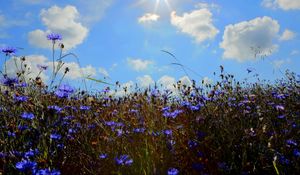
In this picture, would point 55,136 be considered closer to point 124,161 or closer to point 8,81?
point 124,161

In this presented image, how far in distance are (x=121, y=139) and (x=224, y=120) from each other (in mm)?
852

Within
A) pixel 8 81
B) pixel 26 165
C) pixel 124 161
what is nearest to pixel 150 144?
pixel 124 161

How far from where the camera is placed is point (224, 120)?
133 inches

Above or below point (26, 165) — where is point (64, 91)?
above

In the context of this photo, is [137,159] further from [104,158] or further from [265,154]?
[265,154]

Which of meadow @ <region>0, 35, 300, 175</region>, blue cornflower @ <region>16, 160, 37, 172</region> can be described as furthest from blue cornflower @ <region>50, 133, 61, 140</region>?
blue cornflower @ <region>16, 160, 37, 172</region>

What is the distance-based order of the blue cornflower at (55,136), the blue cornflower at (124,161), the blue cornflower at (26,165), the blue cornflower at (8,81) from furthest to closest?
the blue cornflower at (8,81) < the blue cornflower at (55,136) < the blue cornflower at (124,161) < the blue cornflower at (26,165)

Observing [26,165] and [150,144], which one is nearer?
[26,165]

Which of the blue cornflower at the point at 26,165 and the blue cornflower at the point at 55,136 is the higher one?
the blue cornflower at the point at 55,136

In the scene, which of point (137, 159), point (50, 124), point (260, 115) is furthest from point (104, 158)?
point (260, 115)

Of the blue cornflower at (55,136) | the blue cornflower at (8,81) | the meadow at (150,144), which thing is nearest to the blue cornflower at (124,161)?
the meadow at (150,144)

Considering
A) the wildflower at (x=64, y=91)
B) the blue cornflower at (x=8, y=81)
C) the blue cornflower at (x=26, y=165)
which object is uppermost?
the blue cornflower at (x=8, y=81)

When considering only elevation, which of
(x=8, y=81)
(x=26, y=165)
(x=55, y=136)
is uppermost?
(x=8, y=81)

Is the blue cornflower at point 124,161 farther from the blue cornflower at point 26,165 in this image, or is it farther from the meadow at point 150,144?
the blue cornflower at point 26,165
